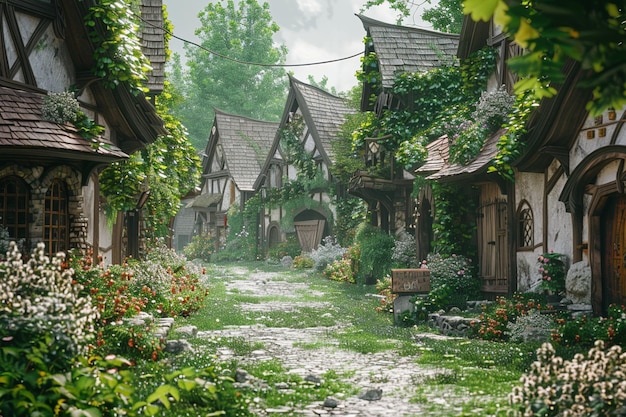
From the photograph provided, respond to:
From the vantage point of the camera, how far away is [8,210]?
480 inches

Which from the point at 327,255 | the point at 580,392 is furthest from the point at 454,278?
the point at 327,255

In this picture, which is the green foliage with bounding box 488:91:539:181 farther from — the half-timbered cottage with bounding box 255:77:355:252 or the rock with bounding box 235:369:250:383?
the half-timbered cottage with bounding box 255:77:355:252

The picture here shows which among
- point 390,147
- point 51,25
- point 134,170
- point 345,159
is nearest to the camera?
point 51,25

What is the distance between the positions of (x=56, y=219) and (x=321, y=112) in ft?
70.3

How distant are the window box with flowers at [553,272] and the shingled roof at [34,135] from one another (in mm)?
7818

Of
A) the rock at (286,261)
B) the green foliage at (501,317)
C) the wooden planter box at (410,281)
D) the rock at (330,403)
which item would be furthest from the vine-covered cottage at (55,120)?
the rock at (286,261)

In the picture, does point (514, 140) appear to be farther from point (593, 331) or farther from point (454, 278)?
point (593, 331)

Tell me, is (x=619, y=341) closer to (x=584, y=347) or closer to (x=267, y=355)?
(x=584, y=347)

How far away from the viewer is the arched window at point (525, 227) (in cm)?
1495

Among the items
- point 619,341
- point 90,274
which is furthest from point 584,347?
point 90,274

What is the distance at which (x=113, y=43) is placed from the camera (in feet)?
45.5

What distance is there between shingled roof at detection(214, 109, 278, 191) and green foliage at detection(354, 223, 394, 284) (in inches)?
730

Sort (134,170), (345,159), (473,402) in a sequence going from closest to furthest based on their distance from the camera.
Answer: (473,402)
(134,170)
(345,159)

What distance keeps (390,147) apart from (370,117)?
7.34ft
